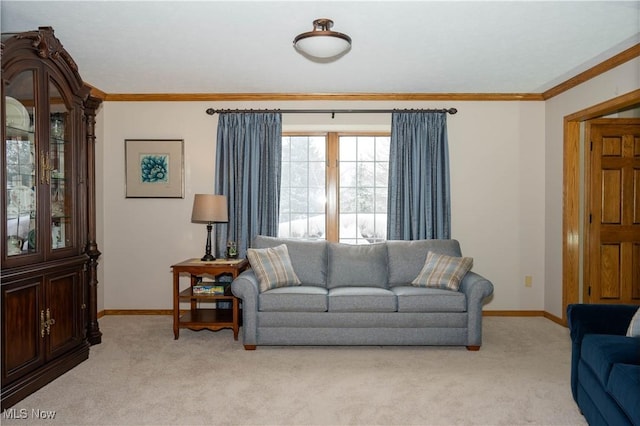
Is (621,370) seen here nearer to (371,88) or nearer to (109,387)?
(109,387)

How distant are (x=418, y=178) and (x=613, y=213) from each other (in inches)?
81.9

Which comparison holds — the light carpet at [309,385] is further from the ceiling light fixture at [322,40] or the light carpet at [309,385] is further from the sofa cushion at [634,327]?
the ceiling light fixture at [322,40]

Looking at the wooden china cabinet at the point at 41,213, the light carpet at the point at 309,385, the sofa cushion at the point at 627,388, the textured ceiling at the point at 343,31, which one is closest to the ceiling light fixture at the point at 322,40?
the textured ceiling at the point at 343,31

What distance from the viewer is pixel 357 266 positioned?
15.4 feet

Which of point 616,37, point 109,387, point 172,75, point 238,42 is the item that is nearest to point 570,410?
point 616,37

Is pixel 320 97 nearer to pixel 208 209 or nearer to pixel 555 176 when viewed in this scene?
pixel 208 209

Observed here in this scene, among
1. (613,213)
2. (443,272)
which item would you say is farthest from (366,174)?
(613,213)

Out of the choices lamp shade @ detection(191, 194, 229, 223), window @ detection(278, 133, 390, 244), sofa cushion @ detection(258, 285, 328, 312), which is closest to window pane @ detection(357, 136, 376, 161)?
window @ detection(278, 133, 390, 244)

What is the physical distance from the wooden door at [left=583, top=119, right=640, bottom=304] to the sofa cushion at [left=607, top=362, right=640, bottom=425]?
305 centimetres

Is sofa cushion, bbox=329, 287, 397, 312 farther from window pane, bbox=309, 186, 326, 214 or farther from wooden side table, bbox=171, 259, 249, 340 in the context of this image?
window pane, bbox=309, 186, 326, 214

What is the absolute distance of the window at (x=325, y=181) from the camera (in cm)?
547

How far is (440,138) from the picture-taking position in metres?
5.25

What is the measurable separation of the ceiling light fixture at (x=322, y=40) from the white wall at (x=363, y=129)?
A: 6.71 ft

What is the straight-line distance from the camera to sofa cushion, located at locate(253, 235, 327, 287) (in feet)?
15.3
